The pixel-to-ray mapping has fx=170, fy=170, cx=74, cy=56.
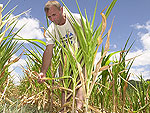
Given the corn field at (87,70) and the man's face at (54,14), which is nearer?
the corn field at (87,70)

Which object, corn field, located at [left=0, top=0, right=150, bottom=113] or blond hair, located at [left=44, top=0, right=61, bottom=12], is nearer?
corn field, located at [left=0, top=0, right=150, bottom=113]

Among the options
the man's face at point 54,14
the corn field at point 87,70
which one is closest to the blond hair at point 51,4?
the man's face at point 54,14

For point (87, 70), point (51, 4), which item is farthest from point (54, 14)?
point (87, 70)

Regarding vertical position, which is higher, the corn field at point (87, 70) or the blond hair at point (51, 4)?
the blond hair at point (51, 4)

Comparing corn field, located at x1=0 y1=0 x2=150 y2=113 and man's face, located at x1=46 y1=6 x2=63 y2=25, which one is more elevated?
man's face, located at x1=46 y1=6 x2=63 y2=25

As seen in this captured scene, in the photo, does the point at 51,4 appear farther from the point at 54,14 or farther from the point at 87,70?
the point at 87,70

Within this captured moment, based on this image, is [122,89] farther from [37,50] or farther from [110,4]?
[37,50]

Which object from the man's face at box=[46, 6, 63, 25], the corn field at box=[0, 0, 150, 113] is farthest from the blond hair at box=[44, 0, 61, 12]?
the corn field at box=[0, 0, 150, 113]

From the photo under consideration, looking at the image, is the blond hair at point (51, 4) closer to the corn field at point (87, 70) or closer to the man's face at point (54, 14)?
the man's face at point (54, 14)

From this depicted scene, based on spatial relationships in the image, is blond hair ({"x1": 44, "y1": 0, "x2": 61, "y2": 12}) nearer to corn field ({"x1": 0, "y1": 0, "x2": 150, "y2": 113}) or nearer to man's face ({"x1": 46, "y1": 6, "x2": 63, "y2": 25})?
man's face ({"x1": 46, "y1": 6, "x2": 63, "y2": 25})

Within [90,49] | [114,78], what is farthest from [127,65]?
[90,49]

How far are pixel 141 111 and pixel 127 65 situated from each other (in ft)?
1.22

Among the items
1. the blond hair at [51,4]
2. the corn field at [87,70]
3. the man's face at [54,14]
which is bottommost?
the corn field at [87,70]

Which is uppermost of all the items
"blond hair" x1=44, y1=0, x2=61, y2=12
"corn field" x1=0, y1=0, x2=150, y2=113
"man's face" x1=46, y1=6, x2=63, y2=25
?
"blond hair" x1=44, y1=0, x2=61, y2=12
